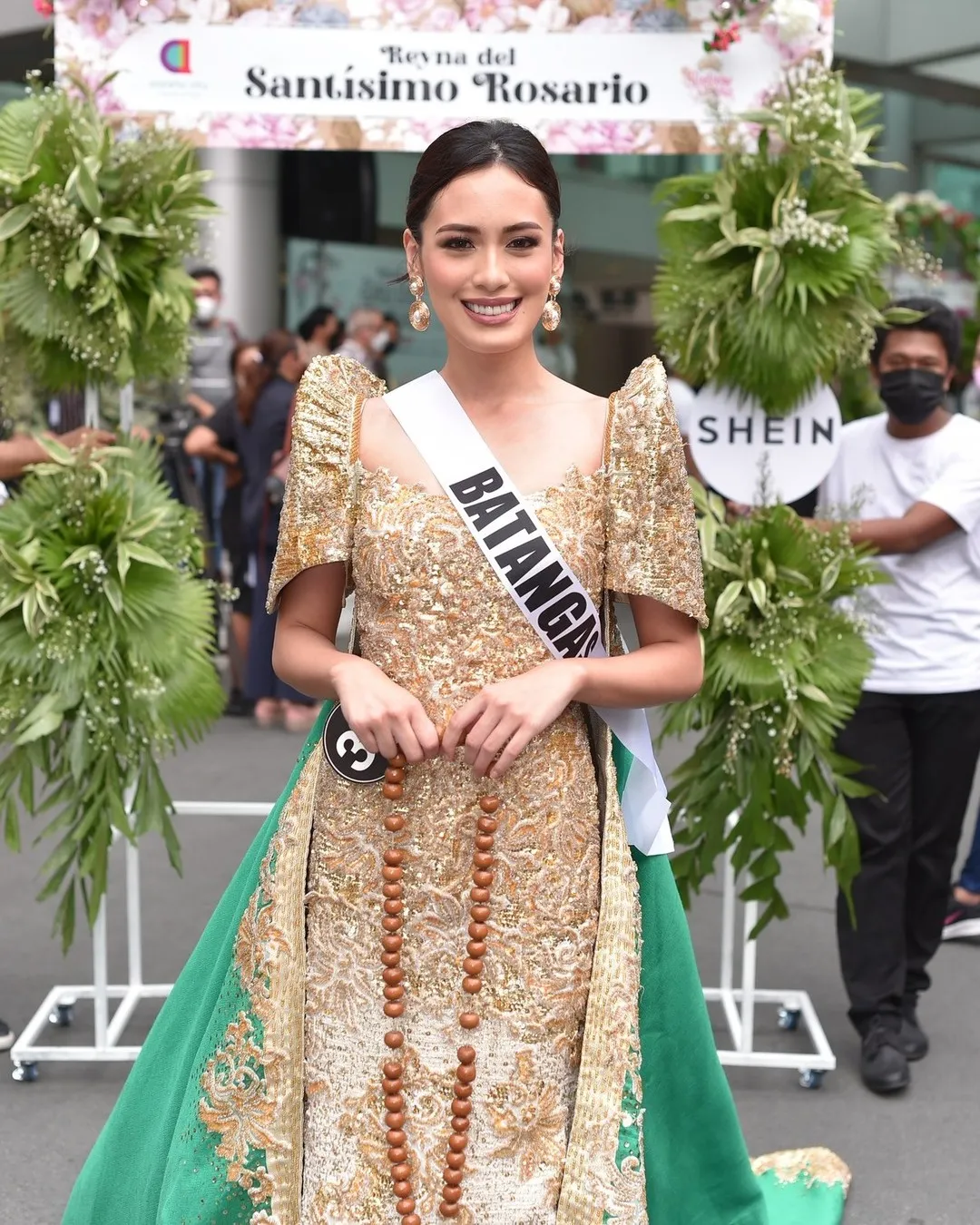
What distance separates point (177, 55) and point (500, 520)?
2.41 m

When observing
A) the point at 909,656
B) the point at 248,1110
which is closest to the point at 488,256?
the point at 248,1110

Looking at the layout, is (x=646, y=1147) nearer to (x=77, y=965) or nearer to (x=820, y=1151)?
(x=820, y=1151)

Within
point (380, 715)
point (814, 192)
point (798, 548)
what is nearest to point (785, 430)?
point (798, 548)

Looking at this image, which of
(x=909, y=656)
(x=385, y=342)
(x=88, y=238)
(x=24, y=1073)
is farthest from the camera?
(x=385, y=342)

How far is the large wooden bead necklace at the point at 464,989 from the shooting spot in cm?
218

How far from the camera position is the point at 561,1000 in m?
2.22

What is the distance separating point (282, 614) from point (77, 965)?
10.2 ft

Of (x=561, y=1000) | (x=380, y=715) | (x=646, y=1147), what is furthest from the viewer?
(x=646, y=1147)

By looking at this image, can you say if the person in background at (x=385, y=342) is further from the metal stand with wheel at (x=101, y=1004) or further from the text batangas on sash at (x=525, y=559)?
the text batangas on sash at (x=525, y=559)

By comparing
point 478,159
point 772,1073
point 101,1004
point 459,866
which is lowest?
point 772,1073

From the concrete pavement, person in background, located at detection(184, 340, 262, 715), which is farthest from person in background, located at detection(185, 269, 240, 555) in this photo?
the concrete pavement

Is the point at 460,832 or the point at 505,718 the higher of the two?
the point at 505,718

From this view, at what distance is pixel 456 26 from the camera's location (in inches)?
160

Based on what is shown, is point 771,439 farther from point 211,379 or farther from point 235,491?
point 211,379
